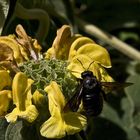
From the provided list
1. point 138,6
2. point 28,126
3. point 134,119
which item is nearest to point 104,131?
point 134,119

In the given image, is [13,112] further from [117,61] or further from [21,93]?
[117,61]

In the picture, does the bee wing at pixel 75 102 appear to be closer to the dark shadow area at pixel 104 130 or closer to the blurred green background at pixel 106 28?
the blurred green background at pixel 106 28

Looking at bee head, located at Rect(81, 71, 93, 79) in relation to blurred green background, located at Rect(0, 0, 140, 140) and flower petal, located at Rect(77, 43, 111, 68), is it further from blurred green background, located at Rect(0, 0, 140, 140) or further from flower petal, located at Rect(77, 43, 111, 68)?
blurred green background, located at Rect(0, 0, 140, 140)

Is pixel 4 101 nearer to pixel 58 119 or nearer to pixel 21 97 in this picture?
pixel 21 97

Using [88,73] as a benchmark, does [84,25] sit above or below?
below

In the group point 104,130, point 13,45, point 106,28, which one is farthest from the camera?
point 106,28

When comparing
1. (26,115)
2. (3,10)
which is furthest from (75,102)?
(3,10)

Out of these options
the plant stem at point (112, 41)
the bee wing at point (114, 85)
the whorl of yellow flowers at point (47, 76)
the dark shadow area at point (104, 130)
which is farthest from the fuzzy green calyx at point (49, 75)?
the plant stem at point (112, 41)
